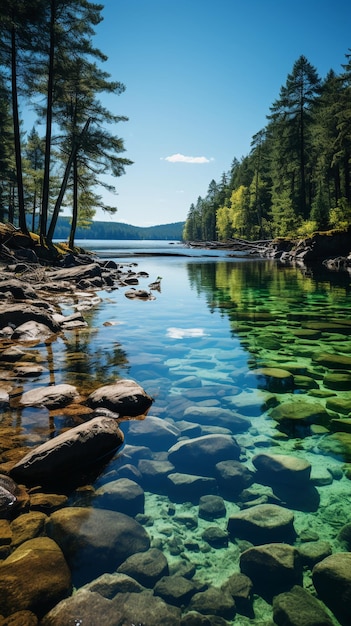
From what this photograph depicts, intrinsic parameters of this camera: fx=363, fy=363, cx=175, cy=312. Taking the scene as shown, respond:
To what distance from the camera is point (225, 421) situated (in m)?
4.51

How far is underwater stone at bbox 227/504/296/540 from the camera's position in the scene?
267 centimetres

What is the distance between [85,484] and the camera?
10.6 ft

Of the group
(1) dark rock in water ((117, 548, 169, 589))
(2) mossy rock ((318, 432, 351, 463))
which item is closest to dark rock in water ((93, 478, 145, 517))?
(1) dark rock in water ((117, 548, 169, 589))

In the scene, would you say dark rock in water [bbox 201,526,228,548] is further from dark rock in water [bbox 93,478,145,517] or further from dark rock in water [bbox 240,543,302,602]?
dark rock in water [bbox 93,478,145,517]

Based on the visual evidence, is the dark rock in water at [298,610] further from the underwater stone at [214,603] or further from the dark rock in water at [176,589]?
the dark rock in water at [176,589]

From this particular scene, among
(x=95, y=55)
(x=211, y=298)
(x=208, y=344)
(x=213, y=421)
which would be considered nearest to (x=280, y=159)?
(x=95, y=55)

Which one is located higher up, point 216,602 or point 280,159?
point 280,159

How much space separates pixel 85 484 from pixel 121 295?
12734mm

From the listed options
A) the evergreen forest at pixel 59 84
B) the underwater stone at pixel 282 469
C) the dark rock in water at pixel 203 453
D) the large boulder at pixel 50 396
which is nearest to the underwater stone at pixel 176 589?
the dark rock in water at pixel 203 453

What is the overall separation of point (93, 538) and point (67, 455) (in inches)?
36.8

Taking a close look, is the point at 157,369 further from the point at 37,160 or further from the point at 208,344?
the point at 37,160

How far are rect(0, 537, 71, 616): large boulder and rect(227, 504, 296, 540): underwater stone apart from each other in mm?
1246

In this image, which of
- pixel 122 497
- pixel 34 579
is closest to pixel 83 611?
pixel 34 579

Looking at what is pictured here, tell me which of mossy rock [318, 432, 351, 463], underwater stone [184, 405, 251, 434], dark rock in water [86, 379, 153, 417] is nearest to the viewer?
mossy rock [318, 432, 351, 463]
